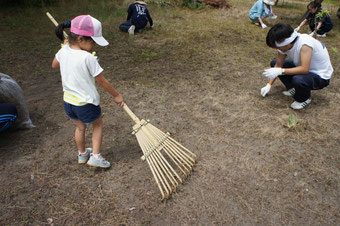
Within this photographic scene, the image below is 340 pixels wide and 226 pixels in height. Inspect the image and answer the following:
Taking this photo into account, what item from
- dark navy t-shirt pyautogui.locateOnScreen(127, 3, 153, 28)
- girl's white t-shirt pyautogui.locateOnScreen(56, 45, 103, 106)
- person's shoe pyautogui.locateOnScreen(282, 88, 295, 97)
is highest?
girl's white t-shirt pyautogui.locateOnScreen(56, 45, 103, 106)

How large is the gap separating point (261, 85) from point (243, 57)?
1093 mm

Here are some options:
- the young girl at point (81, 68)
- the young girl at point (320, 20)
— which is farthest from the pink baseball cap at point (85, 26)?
the young girl at point (320, 20)

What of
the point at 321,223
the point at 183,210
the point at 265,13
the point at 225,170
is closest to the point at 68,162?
the point at 183,210

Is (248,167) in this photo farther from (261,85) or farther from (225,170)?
(261,85)

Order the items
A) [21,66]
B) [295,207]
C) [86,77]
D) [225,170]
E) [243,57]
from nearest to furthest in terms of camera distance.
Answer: [86,77] < [295,207] < [225,170] < [21,66] < [243,57]

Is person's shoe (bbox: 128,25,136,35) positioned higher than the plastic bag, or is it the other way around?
the plastic bag

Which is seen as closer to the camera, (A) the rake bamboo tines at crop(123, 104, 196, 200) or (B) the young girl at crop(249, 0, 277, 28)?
(A) the rake bamboo tines at crop(123, 104, 196, 200)

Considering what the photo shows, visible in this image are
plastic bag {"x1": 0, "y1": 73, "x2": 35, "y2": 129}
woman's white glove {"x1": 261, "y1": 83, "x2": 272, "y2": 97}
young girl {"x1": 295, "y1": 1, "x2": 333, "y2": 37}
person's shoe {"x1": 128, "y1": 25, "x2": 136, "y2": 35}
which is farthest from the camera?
person's shoe {"x1": 128, "y1": 25, "x2": 136, "y2": 35}

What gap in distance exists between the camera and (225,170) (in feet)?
7.37

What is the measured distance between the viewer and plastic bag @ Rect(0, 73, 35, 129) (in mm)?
2412

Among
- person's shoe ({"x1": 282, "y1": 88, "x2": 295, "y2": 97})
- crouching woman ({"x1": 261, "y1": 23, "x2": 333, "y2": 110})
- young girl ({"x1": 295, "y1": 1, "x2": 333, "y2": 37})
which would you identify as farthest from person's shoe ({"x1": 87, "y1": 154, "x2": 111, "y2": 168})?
young girl ({"x1": 295, "y1": 1, "x2": 333, "y2": 37})

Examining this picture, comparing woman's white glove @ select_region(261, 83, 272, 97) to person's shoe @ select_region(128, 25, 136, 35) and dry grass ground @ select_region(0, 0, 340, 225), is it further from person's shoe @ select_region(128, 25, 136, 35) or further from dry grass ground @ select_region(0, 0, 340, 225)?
person's shoe @ select_region(128, 25, 136, 35)

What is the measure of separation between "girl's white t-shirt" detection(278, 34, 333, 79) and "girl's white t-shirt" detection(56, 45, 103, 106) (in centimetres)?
221

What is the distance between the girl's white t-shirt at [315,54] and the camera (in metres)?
2.70
